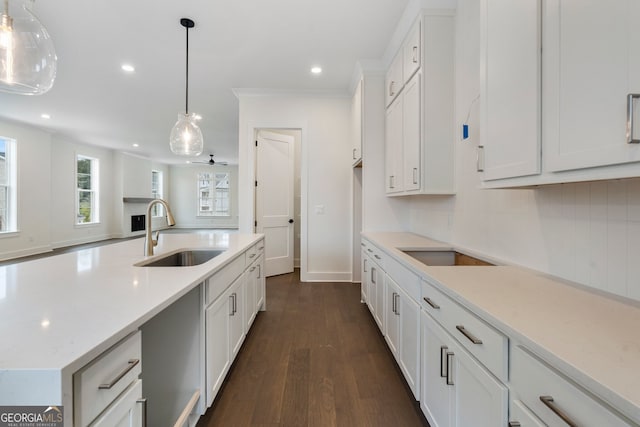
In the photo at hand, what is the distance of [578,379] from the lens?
1.88ft

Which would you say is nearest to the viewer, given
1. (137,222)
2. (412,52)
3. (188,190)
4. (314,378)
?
(314,378)

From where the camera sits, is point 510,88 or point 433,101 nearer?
point 510,88

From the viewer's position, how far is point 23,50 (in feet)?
4.70

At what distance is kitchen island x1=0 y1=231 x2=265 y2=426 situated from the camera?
0.58 m

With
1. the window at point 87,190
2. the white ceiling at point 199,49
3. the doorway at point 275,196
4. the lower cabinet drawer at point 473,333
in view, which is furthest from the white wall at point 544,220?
the window at point 87,190

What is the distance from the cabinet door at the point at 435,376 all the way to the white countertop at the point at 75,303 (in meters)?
1.13

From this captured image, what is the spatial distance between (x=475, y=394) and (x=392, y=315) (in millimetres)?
1050

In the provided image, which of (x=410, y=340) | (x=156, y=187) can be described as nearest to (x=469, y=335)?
(x=410, y=340)

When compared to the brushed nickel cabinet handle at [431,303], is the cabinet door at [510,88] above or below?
above

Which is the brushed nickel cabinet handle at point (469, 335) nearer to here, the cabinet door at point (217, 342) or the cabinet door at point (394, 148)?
the cabinet door at point (217, 342)

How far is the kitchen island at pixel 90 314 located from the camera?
0.58 m

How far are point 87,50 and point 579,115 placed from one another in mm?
4233

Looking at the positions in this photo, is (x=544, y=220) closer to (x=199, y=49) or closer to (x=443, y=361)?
(x=443, y=361)

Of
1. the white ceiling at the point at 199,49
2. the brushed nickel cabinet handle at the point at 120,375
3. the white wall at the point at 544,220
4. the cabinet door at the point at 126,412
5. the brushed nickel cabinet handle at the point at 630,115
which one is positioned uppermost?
Result: the white ceiling at the point at 199,49
